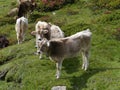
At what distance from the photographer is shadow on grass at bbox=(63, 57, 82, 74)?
2220 cm

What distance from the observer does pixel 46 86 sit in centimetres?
2034

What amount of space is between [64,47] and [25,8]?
55.5 feet

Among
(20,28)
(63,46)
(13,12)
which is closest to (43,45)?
(63,46)

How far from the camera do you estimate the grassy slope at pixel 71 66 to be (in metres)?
20.3

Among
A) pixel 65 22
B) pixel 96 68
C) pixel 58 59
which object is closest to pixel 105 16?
pixel 65 22

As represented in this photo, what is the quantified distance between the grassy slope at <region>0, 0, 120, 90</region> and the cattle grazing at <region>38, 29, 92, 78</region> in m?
0.91

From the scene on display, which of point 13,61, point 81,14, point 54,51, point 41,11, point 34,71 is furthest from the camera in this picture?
point 41,11

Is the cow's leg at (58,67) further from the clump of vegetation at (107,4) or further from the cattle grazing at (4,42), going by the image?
Result: the clump of vegetation at (107,4)

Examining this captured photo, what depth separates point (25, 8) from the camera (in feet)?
120

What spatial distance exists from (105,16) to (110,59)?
8481 mm

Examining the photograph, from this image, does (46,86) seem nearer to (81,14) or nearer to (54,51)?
(54,51)

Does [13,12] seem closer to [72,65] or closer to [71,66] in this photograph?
[72,65]

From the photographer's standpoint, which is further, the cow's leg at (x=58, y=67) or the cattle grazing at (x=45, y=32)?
the cattle grazing at (x=45, y=32)

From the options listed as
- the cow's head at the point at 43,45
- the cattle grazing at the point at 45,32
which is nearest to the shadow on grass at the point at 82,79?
the cow's head at the point at 43,45
